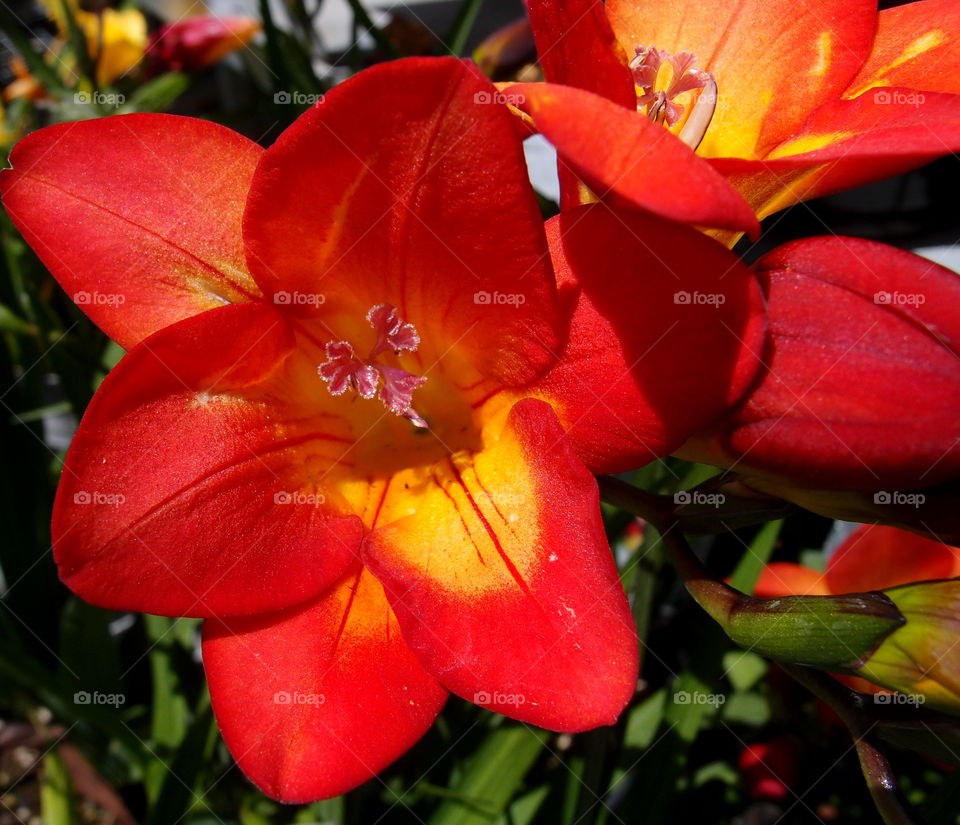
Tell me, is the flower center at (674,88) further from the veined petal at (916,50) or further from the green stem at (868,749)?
the green stem at (868,749)

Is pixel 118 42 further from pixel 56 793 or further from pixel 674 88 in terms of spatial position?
pixel 674 88

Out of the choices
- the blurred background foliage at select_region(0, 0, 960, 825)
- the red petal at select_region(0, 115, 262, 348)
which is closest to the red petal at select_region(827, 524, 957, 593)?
the blurred background foliage at select_region(0, 0, 960, 825)

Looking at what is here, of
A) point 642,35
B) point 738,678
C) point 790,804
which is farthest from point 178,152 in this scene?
point 790,804

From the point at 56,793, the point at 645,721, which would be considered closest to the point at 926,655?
the point at 645,721

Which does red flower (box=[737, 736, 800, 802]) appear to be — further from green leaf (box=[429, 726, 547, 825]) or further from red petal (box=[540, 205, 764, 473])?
red petal (box=[540, 205, 764, 473])

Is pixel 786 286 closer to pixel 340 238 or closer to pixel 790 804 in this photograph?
pixel 340 238

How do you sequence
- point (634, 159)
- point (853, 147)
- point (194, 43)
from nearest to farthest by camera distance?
point (634, 159), point (853, 147), point (194, 43)
